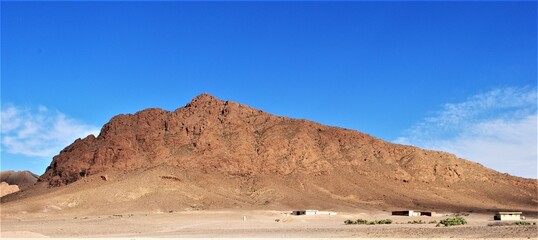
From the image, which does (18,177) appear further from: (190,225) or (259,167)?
(190,225)

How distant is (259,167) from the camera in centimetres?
10194

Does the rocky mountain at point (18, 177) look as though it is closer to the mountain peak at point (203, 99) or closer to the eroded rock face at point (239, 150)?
the eroded rock face at point (239, 150)

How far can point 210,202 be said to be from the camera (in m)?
85.2

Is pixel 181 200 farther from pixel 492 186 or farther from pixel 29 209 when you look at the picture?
pixel 492 186

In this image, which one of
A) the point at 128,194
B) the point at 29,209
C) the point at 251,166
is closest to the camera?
the point at 29,209

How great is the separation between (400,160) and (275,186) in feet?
95.6

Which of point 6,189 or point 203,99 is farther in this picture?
point 203,99

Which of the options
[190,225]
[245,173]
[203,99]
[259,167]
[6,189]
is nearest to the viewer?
[190,225]

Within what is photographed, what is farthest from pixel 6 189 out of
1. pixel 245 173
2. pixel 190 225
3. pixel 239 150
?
pixel 190 225

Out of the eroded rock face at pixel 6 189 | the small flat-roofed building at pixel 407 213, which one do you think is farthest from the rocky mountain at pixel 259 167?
the small flat-roofed building at pixel 407 213

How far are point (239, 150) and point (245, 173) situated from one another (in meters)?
5.35

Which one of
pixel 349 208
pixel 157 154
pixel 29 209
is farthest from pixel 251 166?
pixel 29 209

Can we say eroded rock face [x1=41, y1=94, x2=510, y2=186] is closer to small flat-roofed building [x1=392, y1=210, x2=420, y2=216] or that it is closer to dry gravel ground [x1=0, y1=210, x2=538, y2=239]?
dry gravel ground [x1=0, y1=210, x2=538, y2=239]

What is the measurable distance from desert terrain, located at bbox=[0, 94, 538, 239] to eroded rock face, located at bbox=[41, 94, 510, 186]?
20 cm
